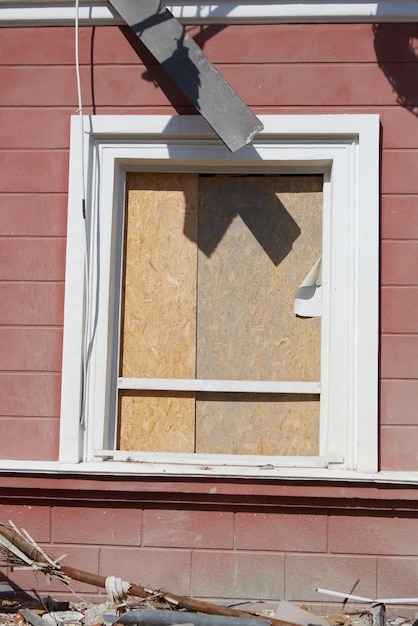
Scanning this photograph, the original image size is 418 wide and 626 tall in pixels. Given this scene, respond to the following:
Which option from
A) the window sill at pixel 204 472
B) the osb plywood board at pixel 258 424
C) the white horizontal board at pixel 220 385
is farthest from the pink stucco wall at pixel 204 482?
the white horizontal board at pixel 220 385

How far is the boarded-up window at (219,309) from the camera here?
469 cm

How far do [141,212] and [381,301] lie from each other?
1.55 meters

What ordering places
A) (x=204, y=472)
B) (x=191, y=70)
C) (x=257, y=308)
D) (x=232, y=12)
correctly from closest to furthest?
1. (x=204, y=472)
2. (x=191, y=70)
3. (x=232, y=12)
4. (x=257, y=308)

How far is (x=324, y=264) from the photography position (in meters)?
4.69

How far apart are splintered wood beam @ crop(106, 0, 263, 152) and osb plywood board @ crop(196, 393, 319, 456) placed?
1.50 meters

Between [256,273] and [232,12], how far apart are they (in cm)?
155

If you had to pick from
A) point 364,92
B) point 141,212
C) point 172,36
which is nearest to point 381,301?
point 364,92

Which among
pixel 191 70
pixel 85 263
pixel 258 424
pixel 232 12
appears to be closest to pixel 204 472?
pixel 258 424

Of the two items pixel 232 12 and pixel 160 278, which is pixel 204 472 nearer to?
pixel 160 278

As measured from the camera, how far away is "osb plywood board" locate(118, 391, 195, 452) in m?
4.70

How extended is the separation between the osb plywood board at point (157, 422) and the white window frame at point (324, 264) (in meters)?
0.14

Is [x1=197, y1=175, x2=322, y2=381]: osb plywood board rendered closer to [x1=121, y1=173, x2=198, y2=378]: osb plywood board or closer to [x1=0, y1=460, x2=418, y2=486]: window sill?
[x1=121, y1=173, x2=198, y2=378]: osb plywood board

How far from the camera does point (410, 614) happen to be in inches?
172

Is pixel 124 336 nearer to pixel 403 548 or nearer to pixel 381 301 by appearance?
pixel 381 301
